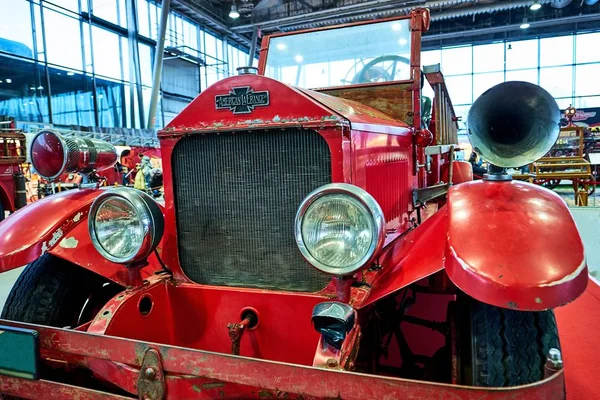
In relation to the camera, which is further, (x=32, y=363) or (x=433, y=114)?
(x=433, y=114)

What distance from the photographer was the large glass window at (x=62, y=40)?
1371cm

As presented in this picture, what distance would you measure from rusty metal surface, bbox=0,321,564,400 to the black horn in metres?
0.82

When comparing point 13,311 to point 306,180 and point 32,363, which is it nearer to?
point 32,363

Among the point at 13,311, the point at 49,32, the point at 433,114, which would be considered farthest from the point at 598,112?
the point at 13,311

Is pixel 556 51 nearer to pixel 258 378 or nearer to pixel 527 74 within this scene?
pixel 527 74

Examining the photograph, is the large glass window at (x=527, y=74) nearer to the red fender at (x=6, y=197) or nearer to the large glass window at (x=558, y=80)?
the large glass window at (x=558, y=80)

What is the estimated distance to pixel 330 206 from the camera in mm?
1529

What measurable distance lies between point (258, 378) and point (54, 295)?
132 cm

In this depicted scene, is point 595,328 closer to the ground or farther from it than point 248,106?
closer to the ground

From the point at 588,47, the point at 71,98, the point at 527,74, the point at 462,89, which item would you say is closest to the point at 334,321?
the point at 71,98

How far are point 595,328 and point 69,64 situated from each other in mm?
16060

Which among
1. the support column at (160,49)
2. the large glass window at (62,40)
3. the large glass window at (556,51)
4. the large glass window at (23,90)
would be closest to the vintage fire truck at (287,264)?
the large glass window at (23,90)

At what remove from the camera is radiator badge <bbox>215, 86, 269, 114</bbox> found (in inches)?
73.2

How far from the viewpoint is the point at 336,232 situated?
155cm
